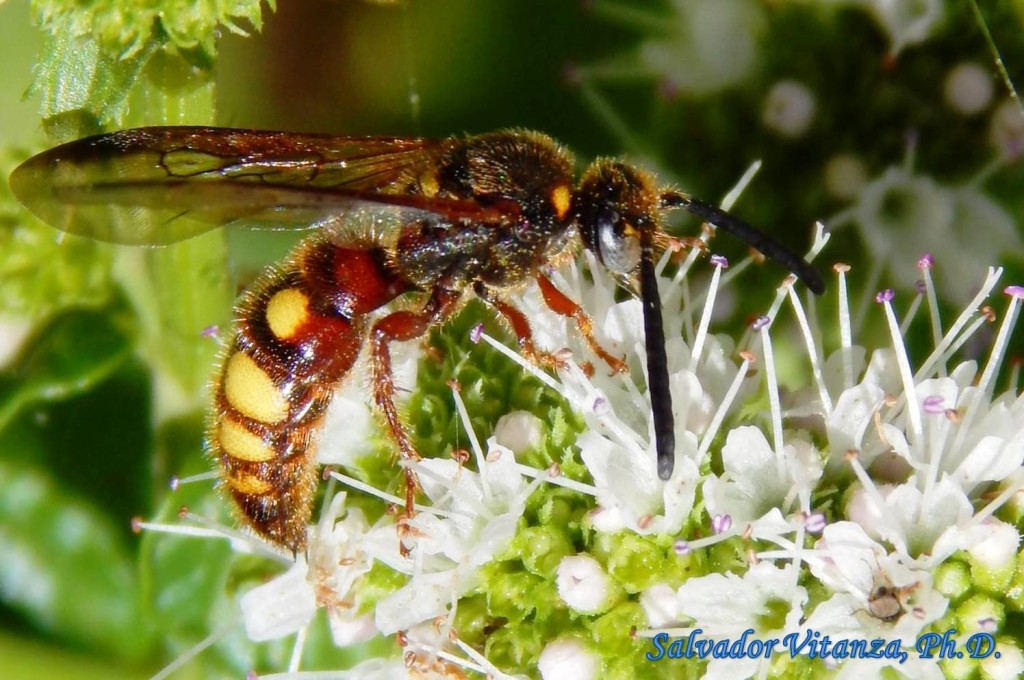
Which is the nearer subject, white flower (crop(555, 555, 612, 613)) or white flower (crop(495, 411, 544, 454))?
white flower (crop(555, 555, 612, 613))

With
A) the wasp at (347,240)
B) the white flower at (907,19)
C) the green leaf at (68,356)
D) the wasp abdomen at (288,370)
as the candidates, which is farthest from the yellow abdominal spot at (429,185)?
the white flower at (907,19)

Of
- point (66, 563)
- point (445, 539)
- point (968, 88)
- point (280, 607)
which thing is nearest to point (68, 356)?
point (66, 563)

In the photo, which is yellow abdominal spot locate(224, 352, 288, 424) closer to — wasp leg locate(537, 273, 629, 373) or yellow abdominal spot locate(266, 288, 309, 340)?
yellow abdominal spot locate(266, 288, 309, 340)

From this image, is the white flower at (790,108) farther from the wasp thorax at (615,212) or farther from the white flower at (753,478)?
the white flower at (753,478)

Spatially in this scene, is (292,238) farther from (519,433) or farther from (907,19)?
(907,19)

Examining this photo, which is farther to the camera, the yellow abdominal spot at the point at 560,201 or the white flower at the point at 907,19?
the white flower at the point at 907,19

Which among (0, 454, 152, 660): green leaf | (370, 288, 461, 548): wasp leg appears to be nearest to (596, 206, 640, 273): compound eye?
(370, 288, 461, 548): wasp leg

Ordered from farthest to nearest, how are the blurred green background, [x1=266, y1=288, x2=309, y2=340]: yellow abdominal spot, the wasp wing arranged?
1. the blurred green background
2. [x1=266, y1=288, x2=309, y2=340]: yellow abdominal spot
3. the wasp wing
